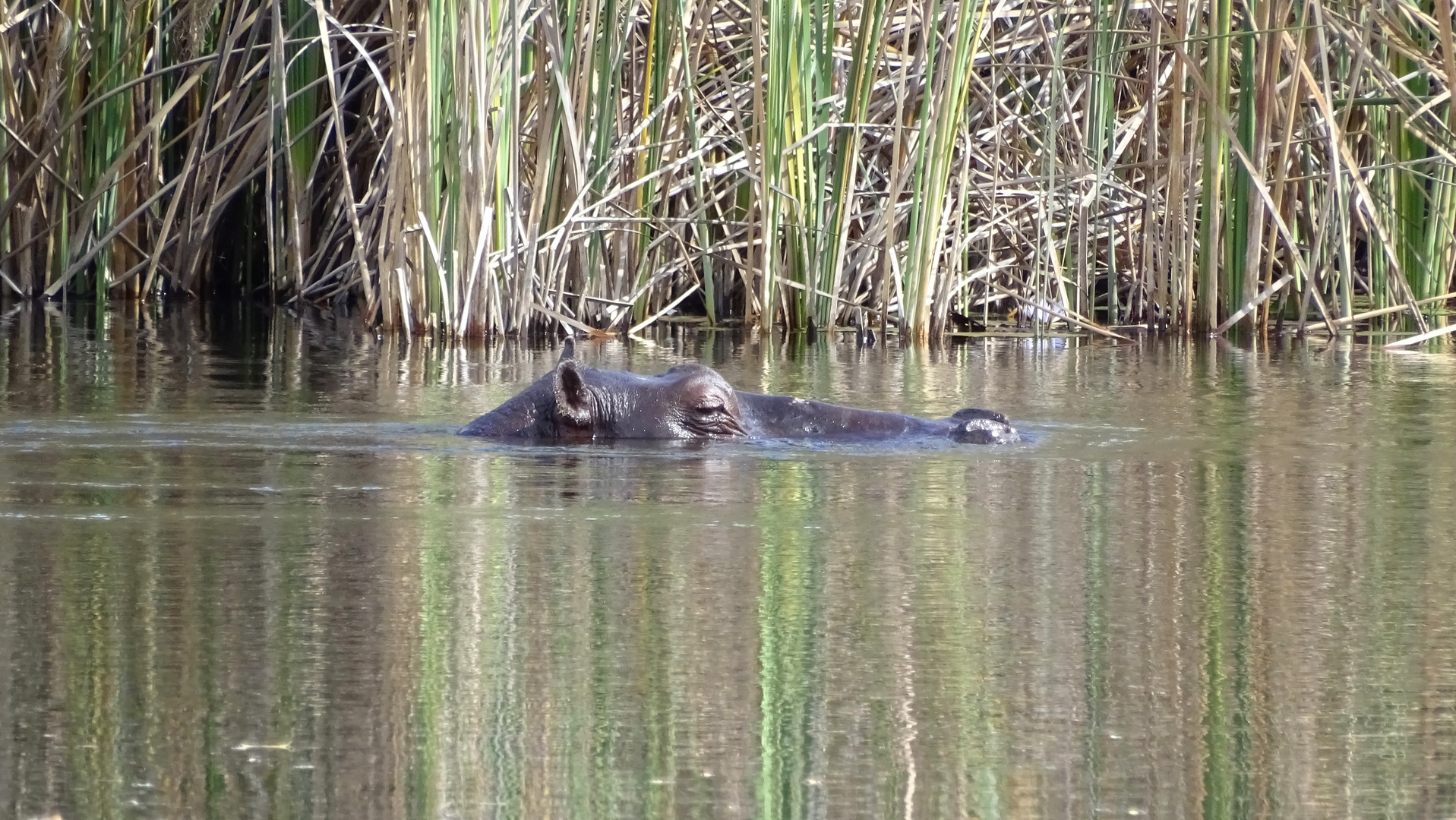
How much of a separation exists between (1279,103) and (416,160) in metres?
3.47

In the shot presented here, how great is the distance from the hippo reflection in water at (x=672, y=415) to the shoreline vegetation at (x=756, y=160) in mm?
2773

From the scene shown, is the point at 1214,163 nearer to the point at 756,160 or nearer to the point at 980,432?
the point at 756,160

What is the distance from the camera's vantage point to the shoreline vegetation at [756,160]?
8.62 metres

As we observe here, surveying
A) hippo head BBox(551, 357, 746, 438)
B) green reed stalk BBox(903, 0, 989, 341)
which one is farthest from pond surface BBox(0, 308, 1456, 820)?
green reed stalk BBox(903, 0, 989, 341)

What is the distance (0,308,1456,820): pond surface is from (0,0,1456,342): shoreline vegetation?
267 cm

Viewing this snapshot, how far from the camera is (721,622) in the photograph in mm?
3223

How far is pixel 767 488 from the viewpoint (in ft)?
15.5

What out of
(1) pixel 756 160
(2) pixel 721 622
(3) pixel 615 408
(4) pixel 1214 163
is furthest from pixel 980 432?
(4) pixel 1214 163

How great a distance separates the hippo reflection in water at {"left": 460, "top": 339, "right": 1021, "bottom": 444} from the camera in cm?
560

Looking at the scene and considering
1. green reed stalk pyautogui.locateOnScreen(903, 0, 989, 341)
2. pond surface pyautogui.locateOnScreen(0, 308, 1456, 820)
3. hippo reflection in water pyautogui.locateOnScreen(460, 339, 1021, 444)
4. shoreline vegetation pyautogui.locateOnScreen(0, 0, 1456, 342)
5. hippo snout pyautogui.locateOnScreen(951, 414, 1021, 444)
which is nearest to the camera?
pond surface pyautogui.locateOnScreen(0, 308, 1456, 820)

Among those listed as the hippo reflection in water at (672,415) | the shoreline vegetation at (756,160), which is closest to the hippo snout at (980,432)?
the hippo reflection in water at (672,415)

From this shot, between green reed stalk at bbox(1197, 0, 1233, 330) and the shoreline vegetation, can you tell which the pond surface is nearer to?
the shoreline vegetation

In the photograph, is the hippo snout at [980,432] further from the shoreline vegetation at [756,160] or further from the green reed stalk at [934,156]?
the green reed stalk at [934,156]

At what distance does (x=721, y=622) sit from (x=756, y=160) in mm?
5910
